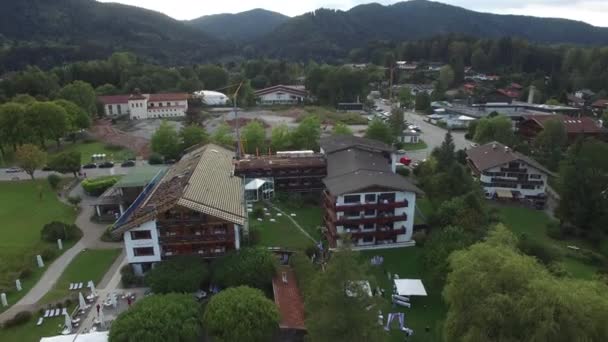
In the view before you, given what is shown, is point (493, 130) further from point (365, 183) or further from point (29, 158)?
point (29, 158)

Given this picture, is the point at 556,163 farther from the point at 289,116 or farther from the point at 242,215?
the point at 289,116

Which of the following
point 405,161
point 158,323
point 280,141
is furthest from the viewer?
point 280,141

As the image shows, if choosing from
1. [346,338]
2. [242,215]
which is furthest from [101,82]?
[346,338]

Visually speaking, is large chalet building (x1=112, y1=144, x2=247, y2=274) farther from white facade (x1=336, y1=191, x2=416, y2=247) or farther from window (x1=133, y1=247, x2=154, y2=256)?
white facade (x1=336, y1=191, x2=416, y2=247)

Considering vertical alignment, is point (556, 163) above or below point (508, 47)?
below

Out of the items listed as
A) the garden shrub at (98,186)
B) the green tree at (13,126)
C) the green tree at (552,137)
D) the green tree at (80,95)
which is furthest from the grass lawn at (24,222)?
the green tree at (552,137)

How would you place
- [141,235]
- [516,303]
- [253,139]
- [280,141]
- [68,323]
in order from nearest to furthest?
[516,303]
[68,323]
[141,235]
[253,139]
[280,141]

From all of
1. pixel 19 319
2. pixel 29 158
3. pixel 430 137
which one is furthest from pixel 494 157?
pixel 29 158
